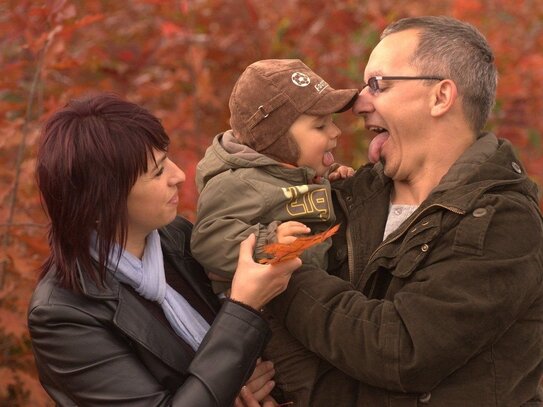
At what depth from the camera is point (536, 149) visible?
655 cm

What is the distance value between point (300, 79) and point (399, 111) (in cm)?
39

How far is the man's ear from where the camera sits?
121 inches

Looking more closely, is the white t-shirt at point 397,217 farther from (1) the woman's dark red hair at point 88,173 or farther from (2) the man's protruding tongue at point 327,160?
(1) the woman's dark red hair at point 88,173

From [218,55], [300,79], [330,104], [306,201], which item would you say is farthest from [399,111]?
[218,55]

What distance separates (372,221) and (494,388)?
0.78 meters

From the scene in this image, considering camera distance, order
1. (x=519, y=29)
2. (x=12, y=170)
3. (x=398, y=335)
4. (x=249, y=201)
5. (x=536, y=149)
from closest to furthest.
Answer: (x=398, y=335)
(x=249, y=201)
(x=12, y=170)
(x=536, y=149)
(x=519, y=29)

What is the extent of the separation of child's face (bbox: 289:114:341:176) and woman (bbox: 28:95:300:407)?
50 centimetres

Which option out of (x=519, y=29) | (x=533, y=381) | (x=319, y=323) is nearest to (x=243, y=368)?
(x=319, y=323)

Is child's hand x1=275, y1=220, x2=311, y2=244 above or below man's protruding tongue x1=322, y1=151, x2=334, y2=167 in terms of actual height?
below

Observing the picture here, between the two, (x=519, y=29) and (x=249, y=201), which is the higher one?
(x=249, y=201)

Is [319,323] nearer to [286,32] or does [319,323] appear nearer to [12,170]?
[12,170]

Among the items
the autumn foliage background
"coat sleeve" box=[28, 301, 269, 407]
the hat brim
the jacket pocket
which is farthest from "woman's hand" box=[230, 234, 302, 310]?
the autumn foliage background

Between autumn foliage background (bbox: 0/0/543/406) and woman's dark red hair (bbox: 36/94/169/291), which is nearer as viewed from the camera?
woman's dark red hair (bbox: 36/94/169/291)

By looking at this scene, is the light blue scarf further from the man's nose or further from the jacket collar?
the man's nose
